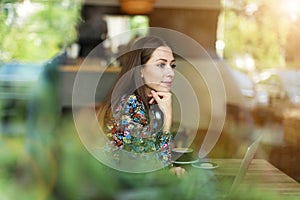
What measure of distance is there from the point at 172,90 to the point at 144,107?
0.24ft

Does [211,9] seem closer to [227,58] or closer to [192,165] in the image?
[227,58]

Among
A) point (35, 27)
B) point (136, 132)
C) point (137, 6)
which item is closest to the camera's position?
point (136, 132)

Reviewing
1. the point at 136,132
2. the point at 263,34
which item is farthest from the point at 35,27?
the point at 263,34

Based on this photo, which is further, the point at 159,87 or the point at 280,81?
the point at 280,81

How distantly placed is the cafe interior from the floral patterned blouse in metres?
0.06

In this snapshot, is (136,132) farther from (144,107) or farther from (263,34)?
(263,34)

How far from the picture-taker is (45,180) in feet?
2.30

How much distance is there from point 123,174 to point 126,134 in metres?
0.17

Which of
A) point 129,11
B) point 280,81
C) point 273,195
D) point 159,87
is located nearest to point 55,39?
point 129,11

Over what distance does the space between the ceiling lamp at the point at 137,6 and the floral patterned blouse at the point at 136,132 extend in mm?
3748

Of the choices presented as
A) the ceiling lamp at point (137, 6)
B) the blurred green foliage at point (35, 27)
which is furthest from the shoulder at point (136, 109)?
the ceiling lamp at point (137, 6)

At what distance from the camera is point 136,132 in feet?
3.04

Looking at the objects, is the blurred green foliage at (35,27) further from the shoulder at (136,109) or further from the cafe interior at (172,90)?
the shoulder at (136,109)

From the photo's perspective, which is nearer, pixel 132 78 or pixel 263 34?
pixel 132 78
